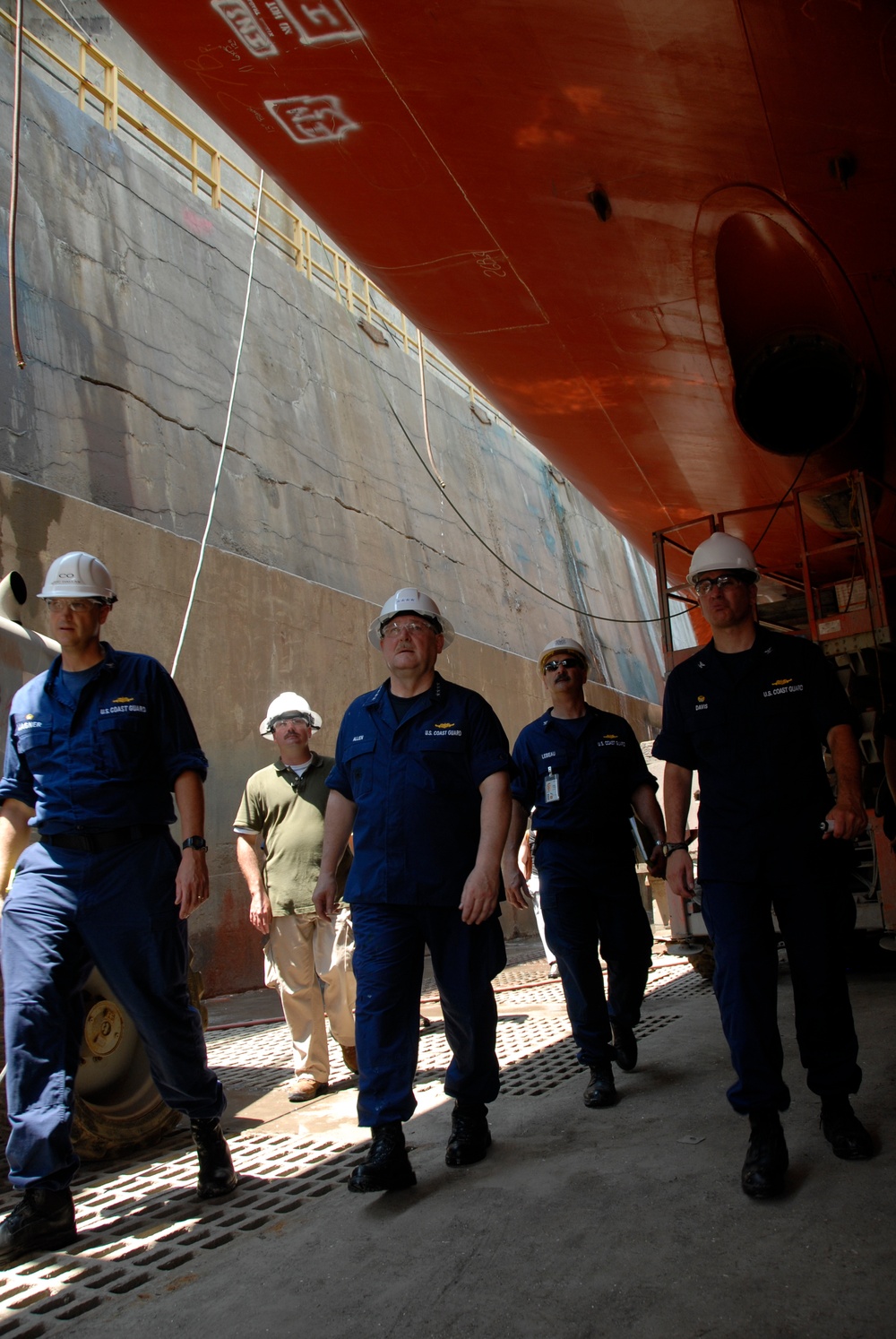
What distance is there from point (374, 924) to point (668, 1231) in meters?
1.16

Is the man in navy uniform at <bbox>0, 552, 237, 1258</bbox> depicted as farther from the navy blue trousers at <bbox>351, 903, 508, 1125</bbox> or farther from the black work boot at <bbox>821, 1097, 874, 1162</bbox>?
the black work boot at <bbox>821, 1097, 874, 1162</bbox>

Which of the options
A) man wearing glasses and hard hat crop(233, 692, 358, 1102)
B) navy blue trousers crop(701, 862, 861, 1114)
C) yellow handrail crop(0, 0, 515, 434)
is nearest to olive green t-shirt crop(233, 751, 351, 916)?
man wearing glasses and hard hat crop(233, 692, 358, 1102)

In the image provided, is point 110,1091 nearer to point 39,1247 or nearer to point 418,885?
point 39,1247

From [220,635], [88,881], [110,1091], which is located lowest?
[110,1091]

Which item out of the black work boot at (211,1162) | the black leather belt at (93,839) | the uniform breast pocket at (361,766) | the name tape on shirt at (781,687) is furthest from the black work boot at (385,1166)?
the name tape on shirt at (781,687)

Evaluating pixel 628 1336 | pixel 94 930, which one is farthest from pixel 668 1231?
pixel 94 930

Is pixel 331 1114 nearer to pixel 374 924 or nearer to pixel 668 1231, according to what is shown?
pixel 374 924

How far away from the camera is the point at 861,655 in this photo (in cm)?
589

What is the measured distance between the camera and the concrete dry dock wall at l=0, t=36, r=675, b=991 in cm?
743

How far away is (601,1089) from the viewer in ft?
11.7

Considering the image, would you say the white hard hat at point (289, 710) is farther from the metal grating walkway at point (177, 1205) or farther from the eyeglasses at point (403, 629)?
the metal grating walkway at point (177, 1205)

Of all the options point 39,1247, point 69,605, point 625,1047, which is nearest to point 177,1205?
point 39,1247

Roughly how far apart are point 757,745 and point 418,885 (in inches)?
42.4

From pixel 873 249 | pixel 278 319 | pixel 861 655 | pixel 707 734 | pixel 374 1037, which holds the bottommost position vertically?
pixel 374 1037
